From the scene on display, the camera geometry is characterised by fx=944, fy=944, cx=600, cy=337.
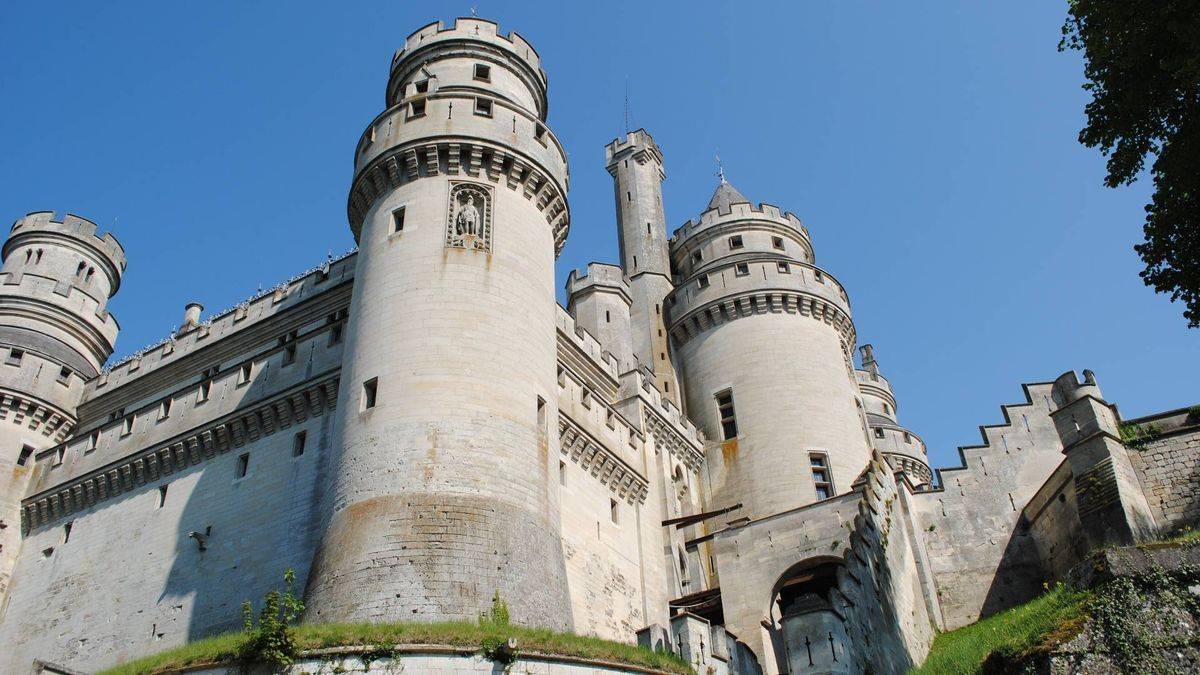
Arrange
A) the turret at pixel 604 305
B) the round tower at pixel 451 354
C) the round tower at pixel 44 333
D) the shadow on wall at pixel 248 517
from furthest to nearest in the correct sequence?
the turret at pixel 604 305 < the round tower at pixel 44 333 < the shadow on wall at pixel 248 517 < the round tower at pixel 451 354

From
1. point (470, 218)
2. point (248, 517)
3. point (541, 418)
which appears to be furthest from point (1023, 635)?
point (248, 517)

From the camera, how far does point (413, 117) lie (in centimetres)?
2625

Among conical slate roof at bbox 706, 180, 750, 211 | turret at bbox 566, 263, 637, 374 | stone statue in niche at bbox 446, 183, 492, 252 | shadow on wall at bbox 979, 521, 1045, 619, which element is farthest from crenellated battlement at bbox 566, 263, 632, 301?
shadow on wall at bbox 979, 521, 1045, 619

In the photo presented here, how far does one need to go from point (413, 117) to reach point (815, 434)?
17180mm

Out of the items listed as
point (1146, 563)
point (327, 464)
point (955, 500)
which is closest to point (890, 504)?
point (955, 500)

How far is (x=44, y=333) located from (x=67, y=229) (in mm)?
5286

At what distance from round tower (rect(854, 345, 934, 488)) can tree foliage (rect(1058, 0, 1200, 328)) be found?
2919 cm

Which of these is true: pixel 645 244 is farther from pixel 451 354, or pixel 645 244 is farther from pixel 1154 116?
pixel 1154 116

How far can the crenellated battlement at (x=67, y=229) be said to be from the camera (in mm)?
36562

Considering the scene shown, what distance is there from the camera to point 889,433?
49.0 m

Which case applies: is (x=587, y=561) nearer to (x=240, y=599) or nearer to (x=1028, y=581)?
(x=240, y=599)

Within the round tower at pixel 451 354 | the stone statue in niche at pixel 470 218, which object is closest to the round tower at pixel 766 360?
the round tower at pixel 451 354

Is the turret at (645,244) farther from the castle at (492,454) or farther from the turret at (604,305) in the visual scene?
the turret at (604,305)

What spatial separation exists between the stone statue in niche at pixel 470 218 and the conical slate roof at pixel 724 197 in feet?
58.0
